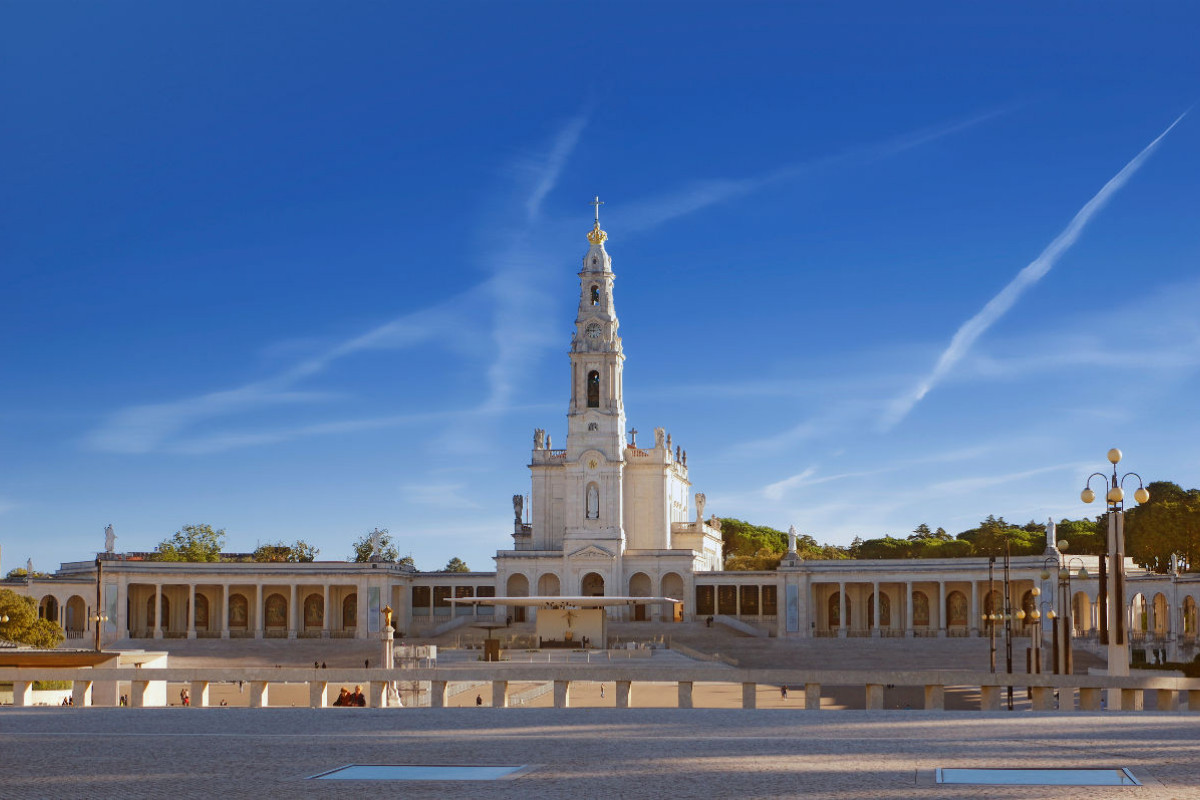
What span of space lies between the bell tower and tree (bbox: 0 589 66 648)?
36757mm

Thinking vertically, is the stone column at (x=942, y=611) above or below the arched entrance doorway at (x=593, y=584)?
below

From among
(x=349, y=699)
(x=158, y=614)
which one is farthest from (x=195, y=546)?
(x=349, y=699)

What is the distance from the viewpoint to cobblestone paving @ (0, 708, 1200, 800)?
1144 centimetres

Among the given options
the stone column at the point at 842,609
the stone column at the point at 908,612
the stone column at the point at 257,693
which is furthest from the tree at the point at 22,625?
the stone column at the point at 257,693

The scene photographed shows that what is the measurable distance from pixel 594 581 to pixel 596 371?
46.5ft

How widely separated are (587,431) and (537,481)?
5.63 meters

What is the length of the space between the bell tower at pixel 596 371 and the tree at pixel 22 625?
1447 inches

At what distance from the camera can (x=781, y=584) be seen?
90.9m

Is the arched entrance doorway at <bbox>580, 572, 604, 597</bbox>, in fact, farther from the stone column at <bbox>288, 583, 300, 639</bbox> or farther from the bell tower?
the stone column at <bbox>288, 583, 300, 639</bbox>

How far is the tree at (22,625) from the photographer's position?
74.2m

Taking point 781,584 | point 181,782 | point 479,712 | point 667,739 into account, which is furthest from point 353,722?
point 781,584

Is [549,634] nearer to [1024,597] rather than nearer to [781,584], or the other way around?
[781,584]

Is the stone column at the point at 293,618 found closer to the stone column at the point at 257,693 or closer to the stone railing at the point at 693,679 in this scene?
the stone column at the point at 257,693

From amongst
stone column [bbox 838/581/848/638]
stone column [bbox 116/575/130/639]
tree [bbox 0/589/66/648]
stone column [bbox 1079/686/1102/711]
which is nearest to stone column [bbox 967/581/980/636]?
stone column [bbox 838/581/848/638]
